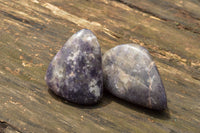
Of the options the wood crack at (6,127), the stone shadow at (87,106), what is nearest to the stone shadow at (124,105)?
the stone shadow at (87,106)

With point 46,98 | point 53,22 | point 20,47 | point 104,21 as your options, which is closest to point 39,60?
point 20,47

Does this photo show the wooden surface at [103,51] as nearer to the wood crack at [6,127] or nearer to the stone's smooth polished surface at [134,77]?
the wood crack at [6,127]

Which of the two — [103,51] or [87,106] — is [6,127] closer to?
[87,106]

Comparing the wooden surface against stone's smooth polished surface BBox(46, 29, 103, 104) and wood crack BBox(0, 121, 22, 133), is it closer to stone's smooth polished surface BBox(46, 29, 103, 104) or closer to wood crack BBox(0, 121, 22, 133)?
wood crack BBox(0, 121, 22, 133)

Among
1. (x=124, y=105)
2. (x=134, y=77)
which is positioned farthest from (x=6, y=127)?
(x=134, y=77)

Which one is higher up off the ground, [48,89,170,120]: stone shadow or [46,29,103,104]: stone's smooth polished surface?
[46,29,103,104]: stone's smooth polished surface

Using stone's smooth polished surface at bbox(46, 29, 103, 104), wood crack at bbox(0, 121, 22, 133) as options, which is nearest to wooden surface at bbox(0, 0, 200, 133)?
wood crack at bbox(0, 121, 22, 133)

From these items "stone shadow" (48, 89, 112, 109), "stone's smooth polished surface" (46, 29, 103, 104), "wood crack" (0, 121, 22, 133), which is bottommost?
"wood crack" (0, 121, 22, 133)
